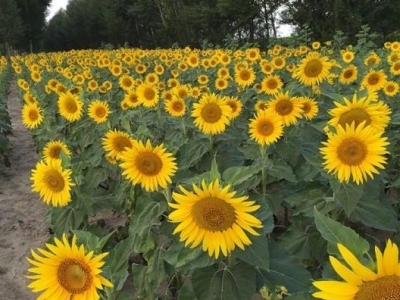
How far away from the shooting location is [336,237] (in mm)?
1436

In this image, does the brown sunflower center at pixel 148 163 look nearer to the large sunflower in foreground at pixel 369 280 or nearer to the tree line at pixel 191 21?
the large sunflower in foreground at pixel 369 280

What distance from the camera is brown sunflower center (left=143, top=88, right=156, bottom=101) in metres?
5.48

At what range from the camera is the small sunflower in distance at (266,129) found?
3406 millimetres

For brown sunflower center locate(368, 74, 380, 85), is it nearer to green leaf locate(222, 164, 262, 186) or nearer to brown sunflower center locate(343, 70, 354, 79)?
brown sunflower center locate(343, 70, 354, 79)

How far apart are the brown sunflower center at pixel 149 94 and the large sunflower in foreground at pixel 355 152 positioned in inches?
131

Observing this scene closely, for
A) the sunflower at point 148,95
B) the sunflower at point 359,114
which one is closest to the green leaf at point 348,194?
the sunflower at point 359,114

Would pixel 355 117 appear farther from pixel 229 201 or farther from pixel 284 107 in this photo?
pixel 229 201

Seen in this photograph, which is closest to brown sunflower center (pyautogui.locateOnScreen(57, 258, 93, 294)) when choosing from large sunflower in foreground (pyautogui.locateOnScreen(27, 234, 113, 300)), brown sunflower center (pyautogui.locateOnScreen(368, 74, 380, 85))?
large sunflower in foreground (pyautogui.locateOnScreen(27, 234, 113, 300))

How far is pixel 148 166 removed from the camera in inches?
101

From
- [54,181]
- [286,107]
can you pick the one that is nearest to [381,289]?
[54,181]

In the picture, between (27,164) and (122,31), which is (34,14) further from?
(27,164)

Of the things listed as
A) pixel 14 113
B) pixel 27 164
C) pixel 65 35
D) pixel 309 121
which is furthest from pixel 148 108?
pixel 65 35

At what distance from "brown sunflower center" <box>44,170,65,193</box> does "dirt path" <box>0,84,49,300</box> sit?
1.24m

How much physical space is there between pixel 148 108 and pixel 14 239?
2000 mm
